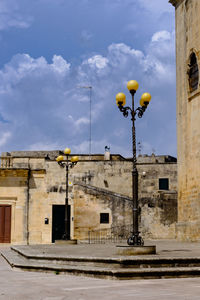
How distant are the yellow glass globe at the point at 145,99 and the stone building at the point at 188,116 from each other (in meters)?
6.47

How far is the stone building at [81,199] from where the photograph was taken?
2855cm

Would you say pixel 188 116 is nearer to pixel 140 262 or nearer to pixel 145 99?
pixel 145 99

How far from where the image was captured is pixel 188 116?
1955cm

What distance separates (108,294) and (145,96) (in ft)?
22.4

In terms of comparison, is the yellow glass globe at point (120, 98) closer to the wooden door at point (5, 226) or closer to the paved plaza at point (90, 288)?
the paved plaza at point (90, 288)

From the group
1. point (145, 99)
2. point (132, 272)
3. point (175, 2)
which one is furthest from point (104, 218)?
point (132, 272)

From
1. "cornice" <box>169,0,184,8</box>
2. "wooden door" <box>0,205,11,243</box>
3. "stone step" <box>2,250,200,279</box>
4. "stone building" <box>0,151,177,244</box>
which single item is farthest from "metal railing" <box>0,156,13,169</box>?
"stone step" <box>2,250,200,279</box>

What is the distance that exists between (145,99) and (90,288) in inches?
251

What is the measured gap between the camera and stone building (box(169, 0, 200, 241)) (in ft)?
61.1

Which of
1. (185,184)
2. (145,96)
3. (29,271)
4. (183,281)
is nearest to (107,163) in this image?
(185,184)

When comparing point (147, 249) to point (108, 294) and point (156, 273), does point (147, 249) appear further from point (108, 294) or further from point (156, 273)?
point (108, 294)

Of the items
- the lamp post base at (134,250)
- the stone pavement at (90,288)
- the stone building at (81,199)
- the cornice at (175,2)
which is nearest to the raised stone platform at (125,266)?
the stone pavement at (90,288)

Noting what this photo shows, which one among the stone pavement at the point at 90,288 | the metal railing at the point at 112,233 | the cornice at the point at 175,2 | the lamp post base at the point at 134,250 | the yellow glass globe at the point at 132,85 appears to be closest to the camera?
the stone pavement at the point at 90,288

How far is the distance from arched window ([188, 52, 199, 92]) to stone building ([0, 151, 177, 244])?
10.8 metres
